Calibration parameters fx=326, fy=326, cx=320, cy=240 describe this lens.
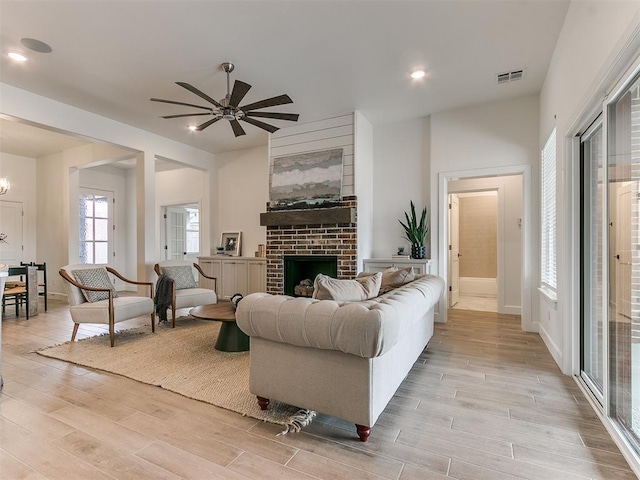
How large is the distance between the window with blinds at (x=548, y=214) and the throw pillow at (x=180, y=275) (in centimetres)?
466

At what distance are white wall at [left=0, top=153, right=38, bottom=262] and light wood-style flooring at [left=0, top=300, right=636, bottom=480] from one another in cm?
523

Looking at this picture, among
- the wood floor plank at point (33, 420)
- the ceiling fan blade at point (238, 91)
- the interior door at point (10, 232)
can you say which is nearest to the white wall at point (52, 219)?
the interior door at point (10, 232)

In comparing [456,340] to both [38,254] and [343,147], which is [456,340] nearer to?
[343,147]

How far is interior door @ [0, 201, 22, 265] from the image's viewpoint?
6.36 meters

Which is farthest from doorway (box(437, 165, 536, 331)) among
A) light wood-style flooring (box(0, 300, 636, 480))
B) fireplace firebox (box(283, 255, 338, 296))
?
light wood-style flooring (box(0, 300, 636, 480))

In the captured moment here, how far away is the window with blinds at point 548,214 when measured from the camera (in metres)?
3.37

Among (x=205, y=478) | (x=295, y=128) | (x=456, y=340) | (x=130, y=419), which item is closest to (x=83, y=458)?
(x=130, y=419)

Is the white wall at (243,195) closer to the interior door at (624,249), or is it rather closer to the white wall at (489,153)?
the white wall at (489,153)

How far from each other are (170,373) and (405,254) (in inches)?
138

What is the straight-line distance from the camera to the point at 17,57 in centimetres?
324

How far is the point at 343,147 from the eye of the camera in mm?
4719

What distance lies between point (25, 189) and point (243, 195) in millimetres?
4591

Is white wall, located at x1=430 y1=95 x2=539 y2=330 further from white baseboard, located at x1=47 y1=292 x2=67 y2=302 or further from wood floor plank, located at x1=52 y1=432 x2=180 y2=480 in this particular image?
white baseboard, located at x1=47 y1=292 x2=67 y2=302

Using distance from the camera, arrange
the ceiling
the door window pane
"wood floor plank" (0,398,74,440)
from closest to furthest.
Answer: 1. "wood floor plank" (0,398,74,440)
2. the ceiling
3. the door window pane
